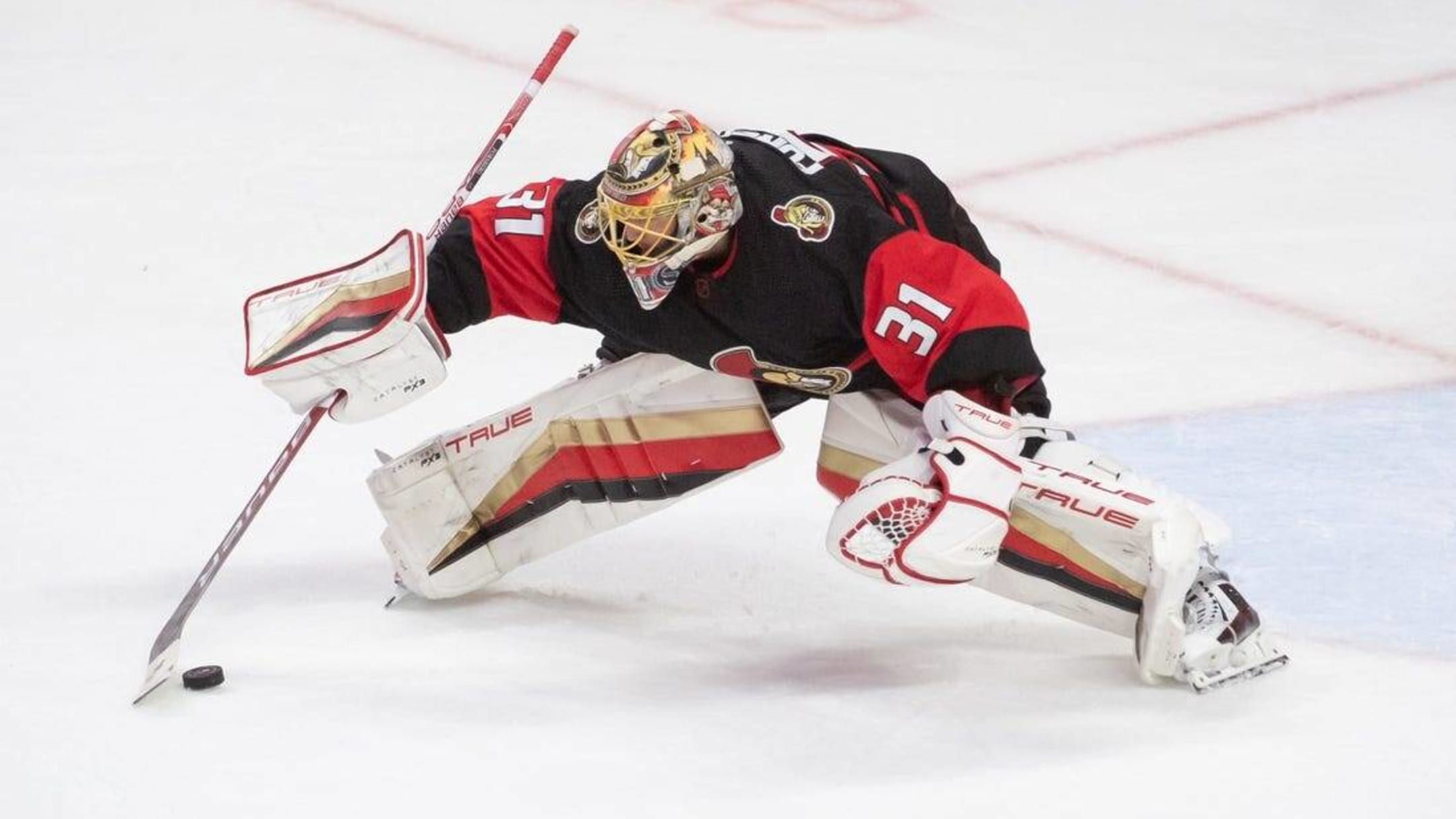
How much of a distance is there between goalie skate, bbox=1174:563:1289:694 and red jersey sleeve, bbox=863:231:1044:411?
40 centimetres

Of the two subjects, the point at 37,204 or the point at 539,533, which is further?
the point at 37,204

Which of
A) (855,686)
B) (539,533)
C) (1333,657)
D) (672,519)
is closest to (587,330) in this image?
(672,519)

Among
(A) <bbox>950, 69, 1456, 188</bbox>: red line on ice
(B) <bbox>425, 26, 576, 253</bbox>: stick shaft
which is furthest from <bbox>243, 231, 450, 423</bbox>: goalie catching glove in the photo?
(A) <bbox>950, 69, 1456, 188</bbox>: red line on ice

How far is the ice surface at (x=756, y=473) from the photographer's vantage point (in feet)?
9.14

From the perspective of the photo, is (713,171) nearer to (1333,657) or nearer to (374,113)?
(1333,657)

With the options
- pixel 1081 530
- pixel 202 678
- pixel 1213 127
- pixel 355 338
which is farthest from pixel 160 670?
pixel 1213 127

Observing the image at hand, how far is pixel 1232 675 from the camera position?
298 cm

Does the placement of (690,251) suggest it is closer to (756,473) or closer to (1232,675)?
(1232,675)

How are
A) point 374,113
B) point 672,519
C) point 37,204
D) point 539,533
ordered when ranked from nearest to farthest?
point 539,533 → point 672,519 → point 37,204 → point 374,113

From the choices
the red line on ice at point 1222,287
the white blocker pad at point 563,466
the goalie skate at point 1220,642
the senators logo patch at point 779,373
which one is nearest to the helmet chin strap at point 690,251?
the senators logo patch at point 779,373

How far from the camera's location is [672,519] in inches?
144

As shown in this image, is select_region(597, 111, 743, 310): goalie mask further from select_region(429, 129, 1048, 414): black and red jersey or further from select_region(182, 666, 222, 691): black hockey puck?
select_region(182, 666, 222, 691): black hockey puck

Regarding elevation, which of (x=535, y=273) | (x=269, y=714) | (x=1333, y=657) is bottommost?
(x=1333, y=657)

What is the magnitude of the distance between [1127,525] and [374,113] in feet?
9.54
